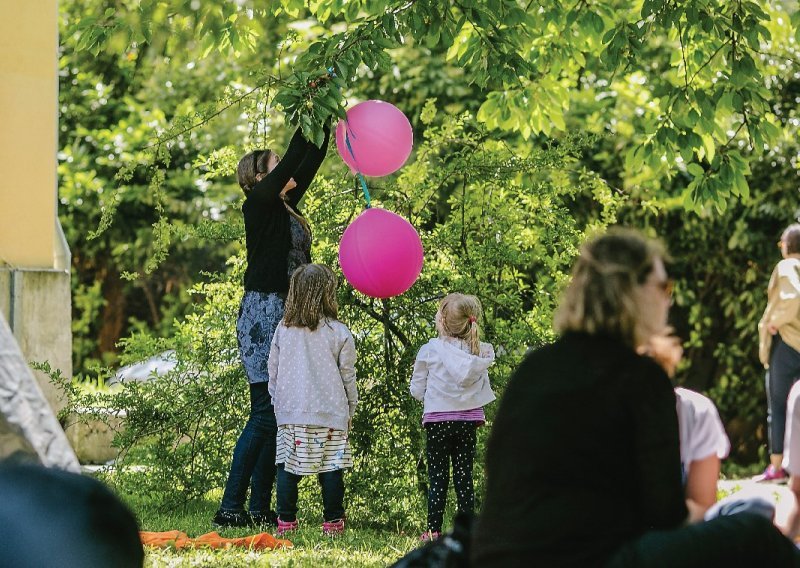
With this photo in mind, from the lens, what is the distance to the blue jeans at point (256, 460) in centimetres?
612

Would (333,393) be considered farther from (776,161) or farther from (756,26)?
(776,161)

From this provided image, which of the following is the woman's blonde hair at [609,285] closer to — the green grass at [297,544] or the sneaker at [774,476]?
the green grass at [297,544]

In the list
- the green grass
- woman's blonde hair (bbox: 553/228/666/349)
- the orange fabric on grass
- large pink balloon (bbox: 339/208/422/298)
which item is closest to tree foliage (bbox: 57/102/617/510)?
the green grass

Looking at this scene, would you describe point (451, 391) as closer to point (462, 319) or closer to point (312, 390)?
point (462, 319)

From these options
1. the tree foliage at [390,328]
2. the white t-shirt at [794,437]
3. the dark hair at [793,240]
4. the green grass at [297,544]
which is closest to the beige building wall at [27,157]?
the tree foliage at [390,328]

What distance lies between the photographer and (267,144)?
24.3ft

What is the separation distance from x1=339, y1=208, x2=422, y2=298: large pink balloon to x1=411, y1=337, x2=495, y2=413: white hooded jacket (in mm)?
395

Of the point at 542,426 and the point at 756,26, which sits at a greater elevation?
the point at 756,26

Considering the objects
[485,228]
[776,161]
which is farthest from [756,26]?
[776,161]

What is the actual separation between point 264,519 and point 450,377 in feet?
4.18

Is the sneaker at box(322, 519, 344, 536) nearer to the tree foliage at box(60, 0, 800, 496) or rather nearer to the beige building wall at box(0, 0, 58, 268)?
the tree foliage at box(60, 0, 800, 496)

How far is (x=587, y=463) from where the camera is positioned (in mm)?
2783

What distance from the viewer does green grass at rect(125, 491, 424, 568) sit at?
16.6 ft

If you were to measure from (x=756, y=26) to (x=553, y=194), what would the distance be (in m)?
1.51
